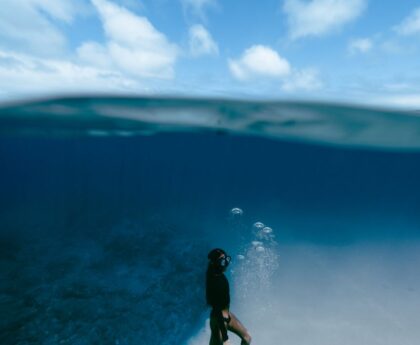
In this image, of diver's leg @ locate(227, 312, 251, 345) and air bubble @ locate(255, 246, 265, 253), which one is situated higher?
diver's leg @ locate(227, 312, 251, 345)

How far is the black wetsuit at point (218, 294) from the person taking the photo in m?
5.34

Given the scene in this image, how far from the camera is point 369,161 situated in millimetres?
32875

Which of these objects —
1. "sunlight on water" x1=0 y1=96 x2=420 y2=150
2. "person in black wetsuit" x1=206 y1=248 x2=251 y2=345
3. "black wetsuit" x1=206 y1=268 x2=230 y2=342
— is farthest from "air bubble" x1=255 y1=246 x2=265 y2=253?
"black wetsuit" x1=206 y1=268 x2=230 y2=342

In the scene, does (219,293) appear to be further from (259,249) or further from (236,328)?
(259,249)

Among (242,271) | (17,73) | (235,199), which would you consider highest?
(17,73)

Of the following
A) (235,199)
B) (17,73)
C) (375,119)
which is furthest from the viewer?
(235,199)

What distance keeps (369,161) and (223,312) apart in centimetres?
3248

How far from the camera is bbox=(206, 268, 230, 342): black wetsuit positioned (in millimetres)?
5344

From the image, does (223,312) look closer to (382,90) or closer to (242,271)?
(382,90)

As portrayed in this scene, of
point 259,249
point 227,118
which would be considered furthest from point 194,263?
point 259,249

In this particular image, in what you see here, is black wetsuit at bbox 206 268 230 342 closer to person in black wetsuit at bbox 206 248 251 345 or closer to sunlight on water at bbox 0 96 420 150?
person in black wetsuit at bbox 206 248 251 345

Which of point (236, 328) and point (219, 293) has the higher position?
point (219, 293)

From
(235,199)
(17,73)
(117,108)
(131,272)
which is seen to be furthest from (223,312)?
(235,199)

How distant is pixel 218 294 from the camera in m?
5.34
